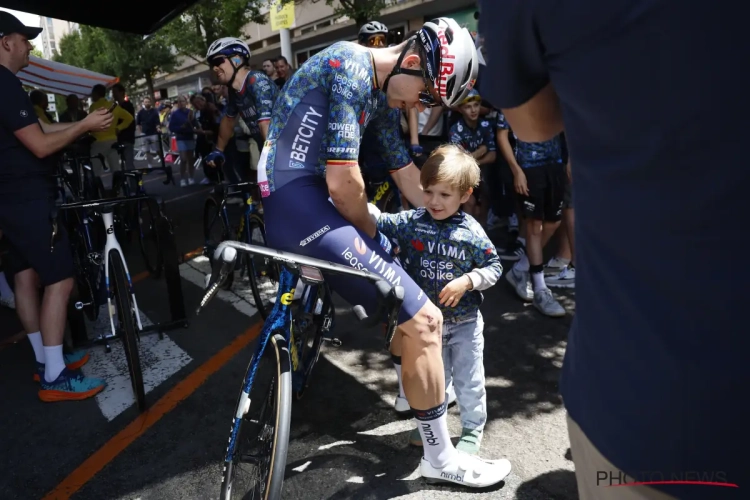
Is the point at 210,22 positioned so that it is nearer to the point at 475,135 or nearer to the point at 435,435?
the point at 475,135

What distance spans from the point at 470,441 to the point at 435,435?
0.35 metres

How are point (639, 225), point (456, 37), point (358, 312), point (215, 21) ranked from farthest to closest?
point (215, 21) < point (456, 37) < point (358, 312) < point (639, 225)

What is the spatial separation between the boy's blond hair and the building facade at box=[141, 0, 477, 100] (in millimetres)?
9519

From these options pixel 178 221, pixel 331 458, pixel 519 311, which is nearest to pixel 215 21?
pixel 178 221

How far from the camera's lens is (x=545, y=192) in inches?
192

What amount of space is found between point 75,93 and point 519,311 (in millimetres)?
10879

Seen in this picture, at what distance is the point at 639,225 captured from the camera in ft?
2.84

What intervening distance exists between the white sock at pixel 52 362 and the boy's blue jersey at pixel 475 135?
4200 mm

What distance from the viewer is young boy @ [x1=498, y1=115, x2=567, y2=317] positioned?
4777 mm

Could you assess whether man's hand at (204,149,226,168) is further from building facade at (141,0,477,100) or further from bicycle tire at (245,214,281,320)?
building facade at (141,0,477,100)

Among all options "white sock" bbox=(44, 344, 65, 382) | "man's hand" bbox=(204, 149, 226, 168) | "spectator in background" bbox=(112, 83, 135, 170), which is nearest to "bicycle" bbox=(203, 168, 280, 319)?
"man's hand" bbox=(204, 149, 226, 168)

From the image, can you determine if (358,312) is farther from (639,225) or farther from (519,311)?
(519,311)

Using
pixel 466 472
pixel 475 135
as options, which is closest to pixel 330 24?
pixel 475 135

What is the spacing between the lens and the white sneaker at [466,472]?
2.60 m
